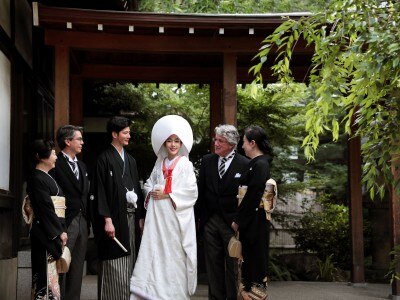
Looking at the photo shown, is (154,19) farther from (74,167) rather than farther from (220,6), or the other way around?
(220,6)

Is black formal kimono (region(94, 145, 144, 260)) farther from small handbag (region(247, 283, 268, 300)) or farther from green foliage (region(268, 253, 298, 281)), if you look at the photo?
green foliage (region(268, 253, 298, 281))

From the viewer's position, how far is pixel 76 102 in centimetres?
977

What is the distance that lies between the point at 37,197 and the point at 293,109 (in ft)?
23.2

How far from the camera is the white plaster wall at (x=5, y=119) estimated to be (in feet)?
24.1

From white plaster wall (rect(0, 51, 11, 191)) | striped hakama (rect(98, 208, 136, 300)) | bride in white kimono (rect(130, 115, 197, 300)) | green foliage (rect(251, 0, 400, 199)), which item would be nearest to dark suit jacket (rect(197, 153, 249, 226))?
bride in white kimono (rect(130, 115, 197, 300))

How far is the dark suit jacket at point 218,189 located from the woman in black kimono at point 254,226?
34 centimetres

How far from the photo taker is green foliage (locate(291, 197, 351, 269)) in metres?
13.3

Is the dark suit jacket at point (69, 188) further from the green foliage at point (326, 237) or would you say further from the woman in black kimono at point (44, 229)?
the green foliage at point (326, 237)

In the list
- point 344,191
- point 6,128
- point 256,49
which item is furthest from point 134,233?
point 344,191

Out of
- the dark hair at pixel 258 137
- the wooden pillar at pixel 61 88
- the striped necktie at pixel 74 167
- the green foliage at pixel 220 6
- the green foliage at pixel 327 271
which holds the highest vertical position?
the green foliage at pixel 220 6

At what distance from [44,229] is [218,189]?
165 cm

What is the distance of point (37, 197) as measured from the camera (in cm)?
562

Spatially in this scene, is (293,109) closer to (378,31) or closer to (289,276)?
(289,276)

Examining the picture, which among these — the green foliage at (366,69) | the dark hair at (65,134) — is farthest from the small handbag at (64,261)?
the green foliage at (366,69)
